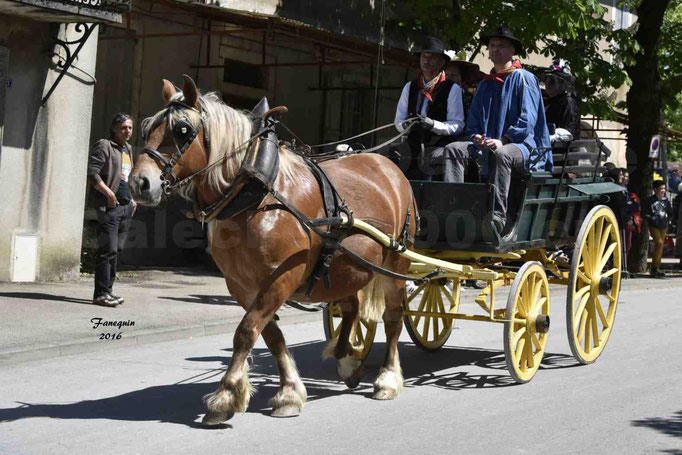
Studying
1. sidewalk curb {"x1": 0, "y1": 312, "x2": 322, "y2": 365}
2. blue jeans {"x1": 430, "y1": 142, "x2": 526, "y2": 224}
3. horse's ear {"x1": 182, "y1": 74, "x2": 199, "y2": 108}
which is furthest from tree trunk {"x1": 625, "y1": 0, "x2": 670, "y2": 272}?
horse's ear {"x1": 182, "y1": 74, "x2": 199, "y2": 108}

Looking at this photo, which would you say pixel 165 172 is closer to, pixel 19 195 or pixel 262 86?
pixel 19 195

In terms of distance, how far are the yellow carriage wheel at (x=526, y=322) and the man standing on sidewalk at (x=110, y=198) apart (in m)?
4.93

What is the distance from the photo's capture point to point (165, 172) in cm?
566

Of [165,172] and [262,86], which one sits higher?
[262,86]

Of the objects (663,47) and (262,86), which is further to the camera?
(663,47)

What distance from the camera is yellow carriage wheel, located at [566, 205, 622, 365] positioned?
8109 millimetres

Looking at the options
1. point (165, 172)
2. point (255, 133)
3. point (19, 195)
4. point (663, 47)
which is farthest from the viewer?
point (663, 47)

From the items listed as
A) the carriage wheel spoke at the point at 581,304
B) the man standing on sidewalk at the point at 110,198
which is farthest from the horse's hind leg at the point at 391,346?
the man standing on sidewalk at the point at 110,198

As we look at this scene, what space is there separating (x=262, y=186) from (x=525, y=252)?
3.54 metres

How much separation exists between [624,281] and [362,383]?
35.8 feet

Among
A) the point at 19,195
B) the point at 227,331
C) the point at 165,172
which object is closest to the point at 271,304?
the point at 165,172

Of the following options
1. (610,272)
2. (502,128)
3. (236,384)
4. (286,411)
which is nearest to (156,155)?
(236,384)

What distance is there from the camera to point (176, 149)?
5.78m

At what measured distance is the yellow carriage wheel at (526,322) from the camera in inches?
288
